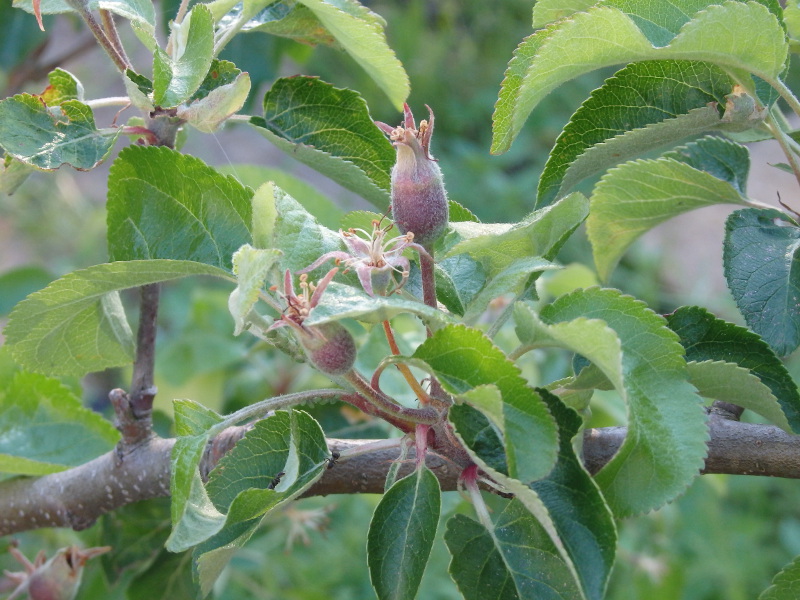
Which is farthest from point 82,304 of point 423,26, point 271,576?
point 423,26

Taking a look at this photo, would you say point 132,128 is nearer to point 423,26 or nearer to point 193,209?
point 193,209

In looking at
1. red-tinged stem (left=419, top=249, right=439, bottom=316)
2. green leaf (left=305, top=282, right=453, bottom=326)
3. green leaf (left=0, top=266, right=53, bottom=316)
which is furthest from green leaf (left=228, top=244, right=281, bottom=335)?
green leaf (left=0, top=266, right=53, bottom=316)

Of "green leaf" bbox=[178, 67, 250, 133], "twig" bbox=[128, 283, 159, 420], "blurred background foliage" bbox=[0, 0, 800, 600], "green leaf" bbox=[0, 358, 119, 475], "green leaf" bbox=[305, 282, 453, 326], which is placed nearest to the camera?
"green leaf" bbox=[305, 282, 453, 326]

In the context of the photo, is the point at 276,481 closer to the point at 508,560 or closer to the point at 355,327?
the point at 508,560

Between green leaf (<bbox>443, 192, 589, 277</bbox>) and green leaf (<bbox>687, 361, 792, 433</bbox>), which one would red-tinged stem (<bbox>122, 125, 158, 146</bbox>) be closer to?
green leaf (<bbox>443, 192, 589, 277</bbox>)

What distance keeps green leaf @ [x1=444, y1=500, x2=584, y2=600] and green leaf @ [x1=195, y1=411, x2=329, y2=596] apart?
117 millimetres

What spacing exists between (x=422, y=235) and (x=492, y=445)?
16 centimetres

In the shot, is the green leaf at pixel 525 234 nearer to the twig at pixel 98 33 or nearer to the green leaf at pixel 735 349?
the green leaf at pixel 735 349

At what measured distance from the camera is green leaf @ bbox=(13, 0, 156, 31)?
711 mm

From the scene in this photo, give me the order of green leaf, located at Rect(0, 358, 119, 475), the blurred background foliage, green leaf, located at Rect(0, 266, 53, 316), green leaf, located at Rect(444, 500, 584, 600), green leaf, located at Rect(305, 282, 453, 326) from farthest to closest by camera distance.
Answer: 1. green leaf, located at Rect(0, 266, 53, 316)
2. the blurred background foliage
3. green leaf, located at Rect(0, 358, 119, 475)
4. green leaf, located at Rect(444, 500, 584, 600)
5. green leaf, located at Rect(305, 282, 453, 326)

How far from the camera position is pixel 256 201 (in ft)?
1.95

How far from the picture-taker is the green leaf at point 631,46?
1.88 feet

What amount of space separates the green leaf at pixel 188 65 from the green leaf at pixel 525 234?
9.1 inches

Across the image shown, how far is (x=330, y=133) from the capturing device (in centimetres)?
81
